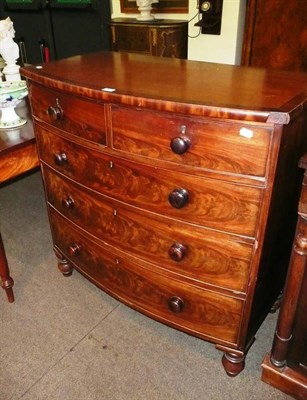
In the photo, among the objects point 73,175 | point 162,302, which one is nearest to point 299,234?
point 162,302

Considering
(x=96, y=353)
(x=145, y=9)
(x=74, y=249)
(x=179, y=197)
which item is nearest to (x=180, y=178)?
(x=179, y=197)

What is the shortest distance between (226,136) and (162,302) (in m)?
0.70

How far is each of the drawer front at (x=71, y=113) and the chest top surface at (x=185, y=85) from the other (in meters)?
0.05

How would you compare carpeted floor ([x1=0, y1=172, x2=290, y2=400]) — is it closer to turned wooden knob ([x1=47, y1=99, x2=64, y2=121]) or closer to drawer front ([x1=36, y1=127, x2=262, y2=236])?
drawer front ([x1=36, y1=127, x2=262, y2=236])

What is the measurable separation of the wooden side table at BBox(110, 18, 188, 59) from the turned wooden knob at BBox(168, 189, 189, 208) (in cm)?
199

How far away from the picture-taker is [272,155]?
0.88 m

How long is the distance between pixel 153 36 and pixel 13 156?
A: 5.61ft

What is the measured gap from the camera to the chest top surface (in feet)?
2.91

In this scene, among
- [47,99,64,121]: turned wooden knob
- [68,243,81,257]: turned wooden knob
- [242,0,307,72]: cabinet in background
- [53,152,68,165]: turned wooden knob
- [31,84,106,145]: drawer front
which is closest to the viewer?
[31,84,106,145]: drawer front

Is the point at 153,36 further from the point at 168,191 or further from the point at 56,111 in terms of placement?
the point at 168,191

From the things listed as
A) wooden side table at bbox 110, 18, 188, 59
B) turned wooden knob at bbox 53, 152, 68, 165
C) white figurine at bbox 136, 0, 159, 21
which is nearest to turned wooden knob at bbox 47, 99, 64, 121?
turned wooden knob at bbox 53, 152, 68, 165

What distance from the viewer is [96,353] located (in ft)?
4.72

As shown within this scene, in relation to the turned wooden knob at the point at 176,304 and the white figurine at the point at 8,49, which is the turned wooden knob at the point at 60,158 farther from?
the white figurine at the point at 8,49

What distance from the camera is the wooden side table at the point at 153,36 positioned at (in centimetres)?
269
